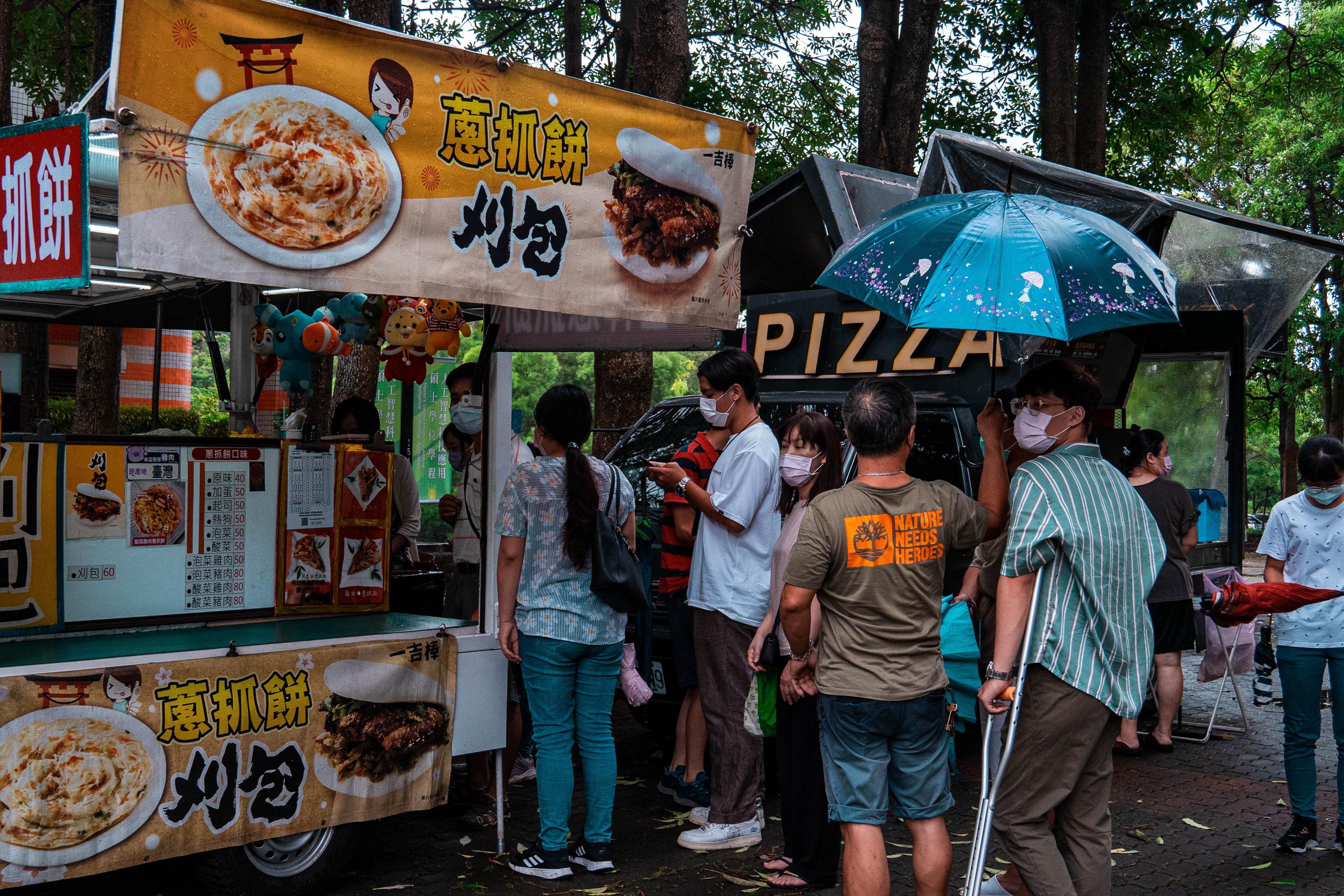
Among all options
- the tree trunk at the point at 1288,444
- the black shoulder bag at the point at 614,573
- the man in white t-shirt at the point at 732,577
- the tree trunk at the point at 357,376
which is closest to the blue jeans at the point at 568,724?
the black shoulder bag at the point at 614,573

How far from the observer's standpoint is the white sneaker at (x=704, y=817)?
500cm

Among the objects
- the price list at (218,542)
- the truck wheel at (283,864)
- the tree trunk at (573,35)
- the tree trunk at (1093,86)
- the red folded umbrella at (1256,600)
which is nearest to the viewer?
the truck wheel at (283,864)

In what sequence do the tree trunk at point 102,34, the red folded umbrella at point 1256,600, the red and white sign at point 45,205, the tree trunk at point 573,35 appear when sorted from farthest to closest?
1. the tree trunk at point 573,35
2. the tree trunk at point 102,34
3. the red folded umbrella at point 1256,600
4. the red and white sign at point 45,205

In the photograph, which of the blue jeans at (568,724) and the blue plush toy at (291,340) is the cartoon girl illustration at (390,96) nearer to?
the blue plush toy at (291,340)

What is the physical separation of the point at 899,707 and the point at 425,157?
7.87 ft

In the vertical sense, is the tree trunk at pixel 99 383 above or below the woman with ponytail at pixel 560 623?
above

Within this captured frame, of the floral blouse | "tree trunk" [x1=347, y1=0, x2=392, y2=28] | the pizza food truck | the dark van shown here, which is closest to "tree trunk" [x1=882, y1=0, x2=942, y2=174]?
the pizza food truck

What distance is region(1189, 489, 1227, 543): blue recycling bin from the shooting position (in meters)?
9.23

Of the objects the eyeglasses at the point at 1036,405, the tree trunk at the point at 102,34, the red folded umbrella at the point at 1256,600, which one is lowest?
the red folded umbrella at the point at 1256,600

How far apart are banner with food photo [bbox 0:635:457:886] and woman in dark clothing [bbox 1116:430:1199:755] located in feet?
14.1

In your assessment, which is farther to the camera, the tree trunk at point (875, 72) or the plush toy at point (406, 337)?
the tree trunk at point (875, 72)

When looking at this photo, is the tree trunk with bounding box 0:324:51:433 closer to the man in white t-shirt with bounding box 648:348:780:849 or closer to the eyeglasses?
the man in white t-shirt with bounding box 648:348:780:849

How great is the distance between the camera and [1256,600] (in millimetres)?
4809

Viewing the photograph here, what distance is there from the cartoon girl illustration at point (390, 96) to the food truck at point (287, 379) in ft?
0.03
